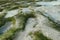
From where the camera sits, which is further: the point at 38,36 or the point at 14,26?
the point at 14,26

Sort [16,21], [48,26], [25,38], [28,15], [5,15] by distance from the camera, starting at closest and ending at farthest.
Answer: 1. [25,38]
2. [48,26]
3. [16,21]
4. [28,15]
5. [5,15]

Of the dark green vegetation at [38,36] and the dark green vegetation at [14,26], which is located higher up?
the dark green vegetation at [38,36]

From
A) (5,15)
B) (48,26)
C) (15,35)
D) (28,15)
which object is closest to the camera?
(15,35)

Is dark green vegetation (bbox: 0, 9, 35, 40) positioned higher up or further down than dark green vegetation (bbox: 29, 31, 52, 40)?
further down

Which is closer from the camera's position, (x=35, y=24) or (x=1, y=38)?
(x=1, y=38)

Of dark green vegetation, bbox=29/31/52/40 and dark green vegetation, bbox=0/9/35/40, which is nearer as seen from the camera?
dark green vegetation, bbox=29/31/52/40

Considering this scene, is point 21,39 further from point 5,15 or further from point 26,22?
point 5,15

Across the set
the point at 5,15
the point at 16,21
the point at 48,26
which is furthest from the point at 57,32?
the point at 5,15

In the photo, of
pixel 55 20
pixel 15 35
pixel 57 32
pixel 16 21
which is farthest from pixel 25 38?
pixel 55 20

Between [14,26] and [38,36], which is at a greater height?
[38,36]

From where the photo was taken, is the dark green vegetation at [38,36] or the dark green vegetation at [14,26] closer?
the dark green vegetation at [38,36]
